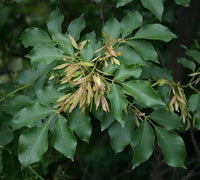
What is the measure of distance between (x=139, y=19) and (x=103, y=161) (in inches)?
81.2

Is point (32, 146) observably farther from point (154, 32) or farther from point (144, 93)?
point (154, 32)

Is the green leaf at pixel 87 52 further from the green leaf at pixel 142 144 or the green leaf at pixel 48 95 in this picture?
the green leaf at pixel 142 144

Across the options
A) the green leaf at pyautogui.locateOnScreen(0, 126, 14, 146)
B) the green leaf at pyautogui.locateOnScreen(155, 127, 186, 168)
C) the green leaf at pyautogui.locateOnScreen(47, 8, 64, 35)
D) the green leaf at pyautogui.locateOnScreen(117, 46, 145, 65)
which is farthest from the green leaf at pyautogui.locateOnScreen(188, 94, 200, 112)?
the green leaf at pyautogui.locateOnScreen(0, 126, 14, 146)

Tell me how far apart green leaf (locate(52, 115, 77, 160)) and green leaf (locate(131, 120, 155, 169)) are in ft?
0.75

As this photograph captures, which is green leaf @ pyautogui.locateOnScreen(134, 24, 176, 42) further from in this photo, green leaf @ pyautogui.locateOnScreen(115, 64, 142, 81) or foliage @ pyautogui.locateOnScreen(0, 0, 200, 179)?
green leaf @ pyautogui.locateOnScreen(115, 64, 142, 81)

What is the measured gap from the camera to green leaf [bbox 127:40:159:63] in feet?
4.12

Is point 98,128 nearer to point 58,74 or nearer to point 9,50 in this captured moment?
point 58,74

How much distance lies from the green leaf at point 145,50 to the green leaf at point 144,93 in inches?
7.2

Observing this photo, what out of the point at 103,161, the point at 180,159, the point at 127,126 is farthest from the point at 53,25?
the point at 103,161

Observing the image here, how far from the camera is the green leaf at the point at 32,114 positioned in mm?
1188

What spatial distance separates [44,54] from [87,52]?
0.53 ft

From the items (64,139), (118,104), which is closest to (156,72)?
(118,104)

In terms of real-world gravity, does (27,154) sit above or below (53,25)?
below

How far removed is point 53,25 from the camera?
1439 mm
